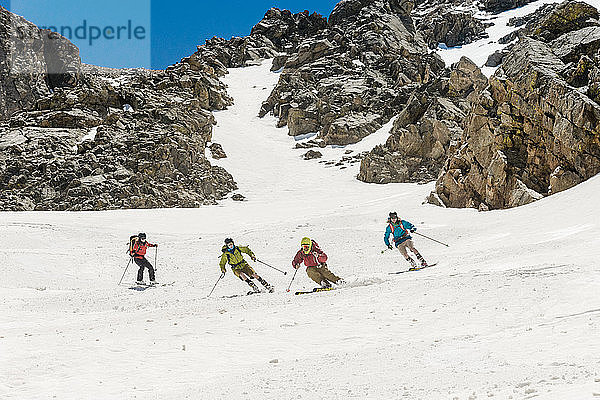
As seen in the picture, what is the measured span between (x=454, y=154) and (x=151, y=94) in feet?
114

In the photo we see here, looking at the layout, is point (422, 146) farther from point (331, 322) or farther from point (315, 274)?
point (331, 322)

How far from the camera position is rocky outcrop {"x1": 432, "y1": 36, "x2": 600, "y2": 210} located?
2058 centimetres

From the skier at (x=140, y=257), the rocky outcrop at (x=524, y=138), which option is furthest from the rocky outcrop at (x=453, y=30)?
the skier at (x=140, y=257)

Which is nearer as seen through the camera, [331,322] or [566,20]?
[331,322]

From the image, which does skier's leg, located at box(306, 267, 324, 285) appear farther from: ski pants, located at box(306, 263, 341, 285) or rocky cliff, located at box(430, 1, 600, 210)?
rocky cliff, located at box(430, 1, 600, 210)

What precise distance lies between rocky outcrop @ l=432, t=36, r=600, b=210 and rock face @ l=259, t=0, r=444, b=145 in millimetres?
35672

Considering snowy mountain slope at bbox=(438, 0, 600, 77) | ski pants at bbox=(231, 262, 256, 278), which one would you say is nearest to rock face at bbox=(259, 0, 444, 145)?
snowy mountain slope at bbox=(438, 0, 600, 77)

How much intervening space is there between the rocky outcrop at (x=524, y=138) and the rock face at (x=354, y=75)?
35672 millimetres

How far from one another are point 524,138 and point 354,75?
179 ft

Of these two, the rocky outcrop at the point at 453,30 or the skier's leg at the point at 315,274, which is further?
the rocky outcrop at the point at 453,30

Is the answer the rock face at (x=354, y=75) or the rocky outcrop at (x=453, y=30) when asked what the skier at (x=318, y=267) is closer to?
the rock face at (x=354, y=75)

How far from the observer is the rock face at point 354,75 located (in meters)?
65.5

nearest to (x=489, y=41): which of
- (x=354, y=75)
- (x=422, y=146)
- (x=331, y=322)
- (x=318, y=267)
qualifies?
(x=354, y=75)

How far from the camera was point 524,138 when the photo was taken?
23.5 m
